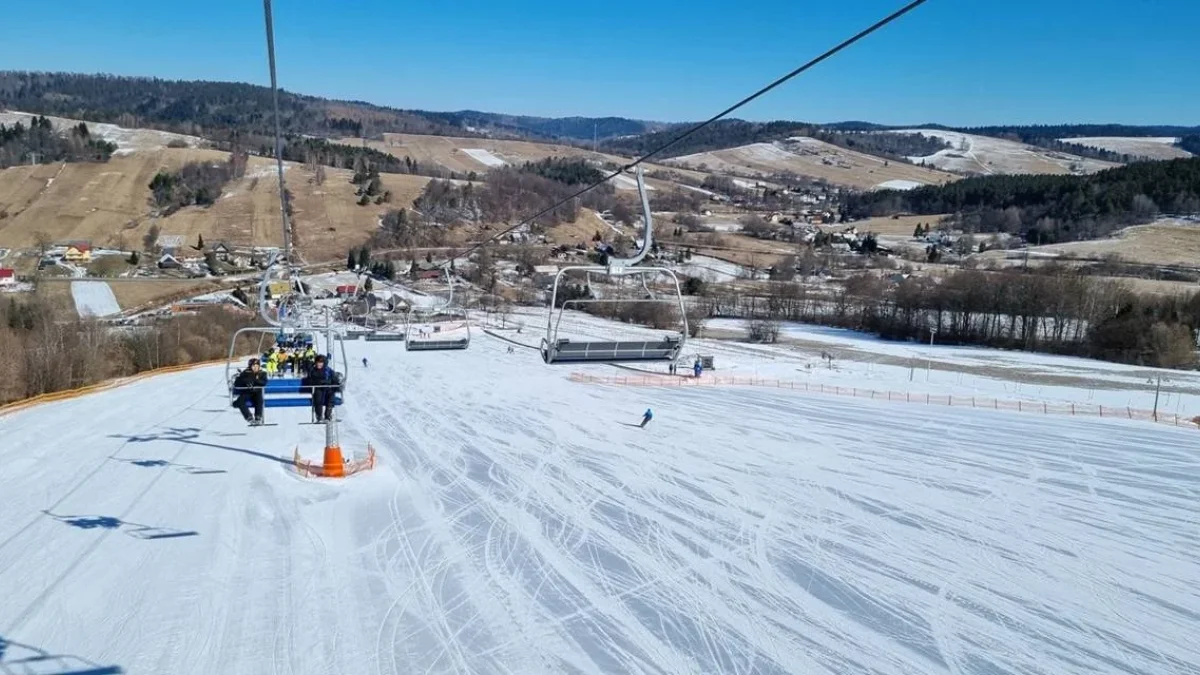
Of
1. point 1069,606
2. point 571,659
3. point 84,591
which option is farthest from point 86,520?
point 1069,606

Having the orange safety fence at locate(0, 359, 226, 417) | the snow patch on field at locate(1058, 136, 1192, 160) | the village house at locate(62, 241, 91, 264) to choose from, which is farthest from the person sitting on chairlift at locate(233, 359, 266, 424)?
the snow patch on field at locate(1058, 136, 1192, 160)

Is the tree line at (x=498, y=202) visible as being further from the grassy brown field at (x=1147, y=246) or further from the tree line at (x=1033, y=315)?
the grassy brown field at (x=1147, y=246)

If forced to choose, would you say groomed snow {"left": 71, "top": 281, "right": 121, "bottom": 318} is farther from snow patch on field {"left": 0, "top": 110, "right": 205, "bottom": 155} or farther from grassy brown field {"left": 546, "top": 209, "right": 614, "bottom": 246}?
snow patch on field {"left": 0, "top": 110, "right": 205, "bottom": 155}

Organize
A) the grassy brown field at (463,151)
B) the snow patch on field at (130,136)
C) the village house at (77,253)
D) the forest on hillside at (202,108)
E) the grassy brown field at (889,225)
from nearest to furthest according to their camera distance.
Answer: the village house at (77,253) → the snow patch on field at (130,136) → the grassy brown field at (889,225) → the grassy brown field at (463,151) → the forest on hillside at (202,108)

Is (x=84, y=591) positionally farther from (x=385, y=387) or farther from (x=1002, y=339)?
(x=1002, y=339)

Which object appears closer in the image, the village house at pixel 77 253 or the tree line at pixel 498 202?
the village house at pixel 77 253

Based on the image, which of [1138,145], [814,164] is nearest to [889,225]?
[814,164]

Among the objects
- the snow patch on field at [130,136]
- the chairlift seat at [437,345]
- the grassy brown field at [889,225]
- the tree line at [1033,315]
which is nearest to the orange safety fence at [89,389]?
the chairlift seat at [437,345]
